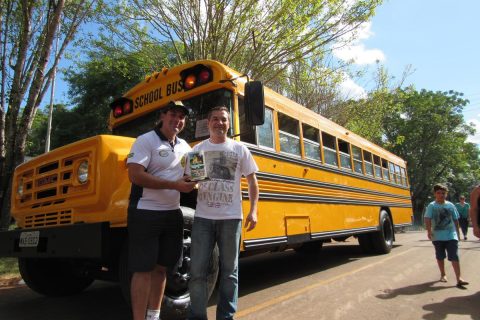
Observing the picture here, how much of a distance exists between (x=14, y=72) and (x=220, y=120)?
7.67m

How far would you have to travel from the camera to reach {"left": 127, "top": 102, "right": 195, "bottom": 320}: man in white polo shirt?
3029mm

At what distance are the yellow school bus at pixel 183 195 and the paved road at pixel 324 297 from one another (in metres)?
0.39

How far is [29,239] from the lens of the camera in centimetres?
400

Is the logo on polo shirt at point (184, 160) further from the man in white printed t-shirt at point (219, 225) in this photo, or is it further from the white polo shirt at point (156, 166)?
the man in white printed t-shirt at point (219, 225)

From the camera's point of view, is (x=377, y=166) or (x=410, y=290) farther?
(x=377, y=166)

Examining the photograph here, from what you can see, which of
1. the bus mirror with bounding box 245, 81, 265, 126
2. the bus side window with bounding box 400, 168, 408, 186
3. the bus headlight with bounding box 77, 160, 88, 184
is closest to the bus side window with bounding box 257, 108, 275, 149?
the bus mirror with bounding box 245, 81, 265, 126

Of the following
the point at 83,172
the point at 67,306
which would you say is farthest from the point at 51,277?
the point at 83,172

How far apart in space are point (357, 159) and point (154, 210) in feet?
20.1

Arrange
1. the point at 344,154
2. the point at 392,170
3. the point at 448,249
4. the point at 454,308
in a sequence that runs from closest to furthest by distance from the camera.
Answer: the point at 454,308
the point at 448,249
the point at 344,154
the point at 392,170

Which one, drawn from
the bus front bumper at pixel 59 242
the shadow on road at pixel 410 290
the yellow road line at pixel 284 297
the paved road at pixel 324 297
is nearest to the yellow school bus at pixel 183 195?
the bus front bumper at pixel 59 242

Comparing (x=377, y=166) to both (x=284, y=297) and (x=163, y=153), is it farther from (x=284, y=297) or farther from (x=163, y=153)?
(x=163, y=153)

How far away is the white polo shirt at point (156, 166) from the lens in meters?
3.10

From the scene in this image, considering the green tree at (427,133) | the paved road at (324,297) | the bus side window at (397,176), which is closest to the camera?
the paved road at (324,297)

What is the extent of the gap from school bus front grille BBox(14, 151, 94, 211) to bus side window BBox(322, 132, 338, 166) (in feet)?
13.6
